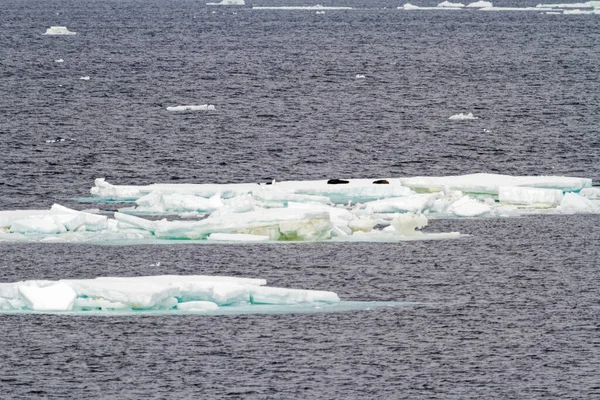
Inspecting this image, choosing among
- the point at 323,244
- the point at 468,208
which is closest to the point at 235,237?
the point at 323,244

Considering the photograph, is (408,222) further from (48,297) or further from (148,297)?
(48,297)

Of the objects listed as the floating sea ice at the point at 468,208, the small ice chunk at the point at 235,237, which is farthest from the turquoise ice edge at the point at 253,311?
the floating sea ice at the point at 468,208

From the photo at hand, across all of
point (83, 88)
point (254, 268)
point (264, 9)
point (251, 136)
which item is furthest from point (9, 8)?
point (254, 268)

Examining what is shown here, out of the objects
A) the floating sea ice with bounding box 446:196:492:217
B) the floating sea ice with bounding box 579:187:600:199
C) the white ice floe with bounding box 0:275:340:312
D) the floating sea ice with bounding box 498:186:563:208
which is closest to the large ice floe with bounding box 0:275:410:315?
the white ice floe with bounding box 0:275:340:312

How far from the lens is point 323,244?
75.6 feet

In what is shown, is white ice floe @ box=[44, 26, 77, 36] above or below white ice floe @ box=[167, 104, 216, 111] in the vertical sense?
above

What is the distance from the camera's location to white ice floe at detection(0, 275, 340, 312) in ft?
57.1

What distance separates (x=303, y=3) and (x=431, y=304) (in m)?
173

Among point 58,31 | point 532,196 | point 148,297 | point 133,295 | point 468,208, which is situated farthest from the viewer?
point 58,31

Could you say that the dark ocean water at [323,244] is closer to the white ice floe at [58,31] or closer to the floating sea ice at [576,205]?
the floating sea ice at [576,205]

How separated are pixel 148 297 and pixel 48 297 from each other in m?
1.55

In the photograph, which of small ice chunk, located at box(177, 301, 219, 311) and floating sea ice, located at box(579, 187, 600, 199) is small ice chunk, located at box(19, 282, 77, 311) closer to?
small ice chunk, located at box(177, 301, 219, 311)

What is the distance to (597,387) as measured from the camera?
15219mm

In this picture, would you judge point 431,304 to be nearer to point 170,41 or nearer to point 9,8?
point 170,41
